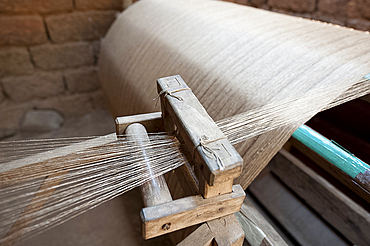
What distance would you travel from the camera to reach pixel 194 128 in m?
0.66

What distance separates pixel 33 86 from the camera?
98.8 inches

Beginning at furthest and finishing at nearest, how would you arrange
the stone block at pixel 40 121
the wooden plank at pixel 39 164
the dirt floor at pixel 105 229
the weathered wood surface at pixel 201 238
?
the stone block at pixel 40 121 < the dirt floor at pixel 105 229 < the wooden plank at pixel 39 164 < the weathered wood surface at pixel 201 238

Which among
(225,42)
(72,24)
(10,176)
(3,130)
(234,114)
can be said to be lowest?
(3,130)

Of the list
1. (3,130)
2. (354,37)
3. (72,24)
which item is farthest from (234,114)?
(3,130)

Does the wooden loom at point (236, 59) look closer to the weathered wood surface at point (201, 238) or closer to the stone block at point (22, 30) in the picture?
the weathered wood surface at point (201, 238)

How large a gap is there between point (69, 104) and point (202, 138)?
96.2 inches

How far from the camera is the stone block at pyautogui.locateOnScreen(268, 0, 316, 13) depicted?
6.48 feet

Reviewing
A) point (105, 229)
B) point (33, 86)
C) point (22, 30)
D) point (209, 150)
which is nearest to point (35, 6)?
point (22, 30)

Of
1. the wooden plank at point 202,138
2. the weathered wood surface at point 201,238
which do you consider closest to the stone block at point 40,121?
the wooden plank at point 202,138

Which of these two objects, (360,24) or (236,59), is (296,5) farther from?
(236,59)

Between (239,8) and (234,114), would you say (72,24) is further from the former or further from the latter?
(234,114)

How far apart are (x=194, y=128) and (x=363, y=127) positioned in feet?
3.19

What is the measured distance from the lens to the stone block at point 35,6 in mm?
2105

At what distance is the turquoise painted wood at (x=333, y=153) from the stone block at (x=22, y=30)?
89.1 inches
